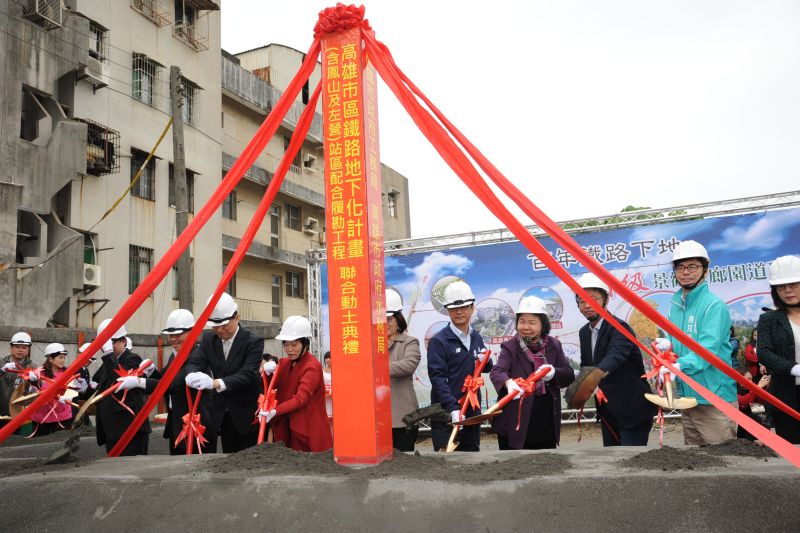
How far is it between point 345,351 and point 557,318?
701 cm

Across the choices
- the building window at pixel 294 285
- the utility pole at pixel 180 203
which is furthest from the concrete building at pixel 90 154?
the building window at pixel 294 285

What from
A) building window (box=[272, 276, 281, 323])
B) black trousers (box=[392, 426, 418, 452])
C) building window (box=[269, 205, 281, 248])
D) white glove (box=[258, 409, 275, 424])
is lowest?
black trousers (box=[392, 426, 418, 452])

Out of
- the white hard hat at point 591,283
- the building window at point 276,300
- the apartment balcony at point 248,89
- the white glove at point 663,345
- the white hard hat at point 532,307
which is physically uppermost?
the apartment balcony at point 248,89

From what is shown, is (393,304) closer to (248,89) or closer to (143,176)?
(143,176)

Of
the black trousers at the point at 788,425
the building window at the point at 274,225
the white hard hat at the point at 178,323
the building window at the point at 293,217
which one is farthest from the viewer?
the building window at the point at 293,217

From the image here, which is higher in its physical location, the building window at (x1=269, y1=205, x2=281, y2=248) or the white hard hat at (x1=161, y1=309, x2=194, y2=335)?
the building window at (x1=269, y1=205, x2=281, y2=248)

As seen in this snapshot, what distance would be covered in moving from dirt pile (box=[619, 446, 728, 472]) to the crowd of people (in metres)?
1.07

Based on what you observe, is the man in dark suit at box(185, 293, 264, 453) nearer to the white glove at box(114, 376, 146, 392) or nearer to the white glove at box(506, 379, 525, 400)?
the white glove at box(114, 376, 146, 392)

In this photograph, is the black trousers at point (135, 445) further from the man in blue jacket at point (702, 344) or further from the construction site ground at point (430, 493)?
the man in blue jacket at point (702, 344)

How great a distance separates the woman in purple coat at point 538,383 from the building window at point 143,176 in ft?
49.9

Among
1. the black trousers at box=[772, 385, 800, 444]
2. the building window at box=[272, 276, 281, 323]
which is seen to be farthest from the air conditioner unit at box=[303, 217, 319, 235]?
the black trousers at box=[772, 385, 800, 444]

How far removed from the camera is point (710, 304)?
4227 mm

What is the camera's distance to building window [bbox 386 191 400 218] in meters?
32.8

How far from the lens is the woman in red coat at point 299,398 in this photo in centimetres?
491
